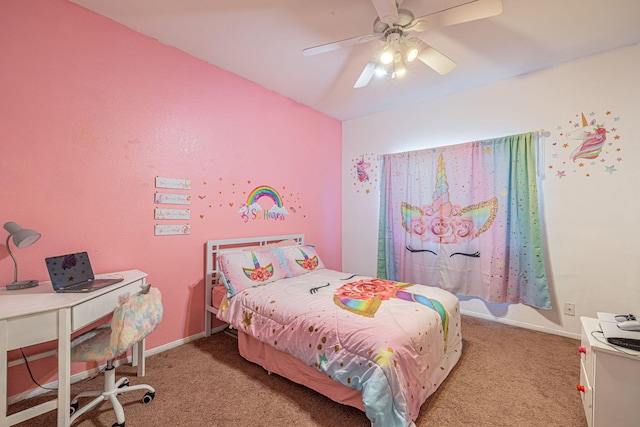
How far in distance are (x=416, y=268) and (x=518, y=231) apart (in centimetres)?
118

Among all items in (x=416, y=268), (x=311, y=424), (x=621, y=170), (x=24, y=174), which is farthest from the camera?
(x=416, y=268)

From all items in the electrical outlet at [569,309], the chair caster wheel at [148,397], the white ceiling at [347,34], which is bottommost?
the chair caster wheel at [148,397]

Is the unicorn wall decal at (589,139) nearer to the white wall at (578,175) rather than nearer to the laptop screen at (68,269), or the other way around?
the white wall at (578,175)

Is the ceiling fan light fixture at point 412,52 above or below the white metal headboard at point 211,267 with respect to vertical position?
above

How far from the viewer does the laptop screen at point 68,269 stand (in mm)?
1565

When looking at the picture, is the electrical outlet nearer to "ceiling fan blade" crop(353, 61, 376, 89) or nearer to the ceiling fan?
the ceiling fan

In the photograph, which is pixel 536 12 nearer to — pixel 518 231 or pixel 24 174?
pixel 518 231

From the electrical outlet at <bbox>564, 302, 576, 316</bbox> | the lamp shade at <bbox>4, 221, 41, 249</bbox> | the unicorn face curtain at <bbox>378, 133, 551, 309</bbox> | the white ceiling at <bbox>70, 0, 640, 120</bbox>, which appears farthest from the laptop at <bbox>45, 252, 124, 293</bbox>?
the electrical outlet at <bbox>564, 302, 576, 316</bbox>

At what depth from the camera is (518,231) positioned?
2758 mm

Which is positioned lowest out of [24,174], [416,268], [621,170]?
[416,268]

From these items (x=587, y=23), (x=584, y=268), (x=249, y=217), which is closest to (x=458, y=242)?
(x=584, y=268)

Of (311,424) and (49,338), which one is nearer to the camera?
(49,338)

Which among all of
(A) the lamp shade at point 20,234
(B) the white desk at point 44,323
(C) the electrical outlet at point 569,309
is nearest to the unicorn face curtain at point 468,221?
(C) the electrical outlet at point 569,309

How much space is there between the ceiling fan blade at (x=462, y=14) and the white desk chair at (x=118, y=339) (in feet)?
7.88
